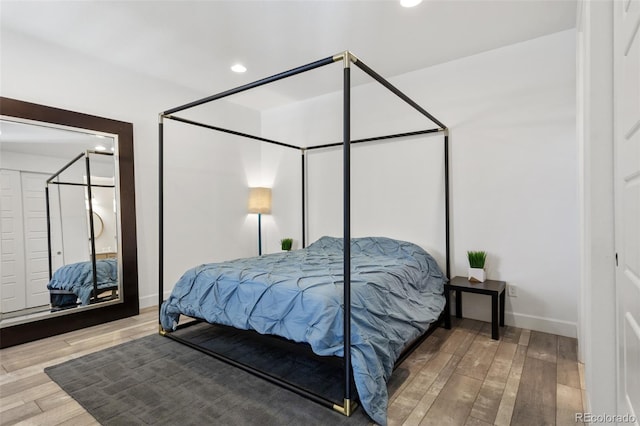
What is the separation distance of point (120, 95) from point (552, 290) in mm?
4501

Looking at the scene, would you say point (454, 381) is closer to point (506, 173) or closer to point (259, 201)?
point (506, 173)

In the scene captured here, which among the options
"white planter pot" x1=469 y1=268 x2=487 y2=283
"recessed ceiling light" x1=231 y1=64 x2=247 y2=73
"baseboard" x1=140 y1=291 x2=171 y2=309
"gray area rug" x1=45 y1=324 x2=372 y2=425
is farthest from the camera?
"baseboard" x1=140 y1=291 x2=171 y2=309

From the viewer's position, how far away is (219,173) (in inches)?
173

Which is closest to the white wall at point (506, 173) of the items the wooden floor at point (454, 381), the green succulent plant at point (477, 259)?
the green succulent plant at point (477, 259)

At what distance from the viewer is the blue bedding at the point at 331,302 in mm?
1813

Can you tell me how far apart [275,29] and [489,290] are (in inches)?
109

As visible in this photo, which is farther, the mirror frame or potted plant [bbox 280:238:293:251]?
potted plant [bbox 280:238:293:251]

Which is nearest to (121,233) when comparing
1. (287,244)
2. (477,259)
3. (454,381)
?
(287,244)

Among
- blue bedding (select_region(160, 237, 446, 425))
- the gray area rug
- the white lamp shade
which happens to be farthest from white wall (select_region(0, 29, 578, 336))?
the gray area rug

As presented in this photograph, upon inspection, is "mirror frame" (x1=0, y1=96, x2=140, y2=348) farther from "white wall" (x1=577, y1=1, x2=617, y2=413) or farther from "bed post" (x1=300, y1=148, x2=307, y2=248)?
"white wall" (x1=577, y1=1, x2=617, y2=413)

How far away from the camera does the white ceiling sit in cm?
243

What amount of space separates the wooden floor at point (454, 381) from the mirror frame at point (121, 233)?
0.12 meters

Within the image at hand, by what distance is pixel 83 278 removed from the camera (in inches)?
125

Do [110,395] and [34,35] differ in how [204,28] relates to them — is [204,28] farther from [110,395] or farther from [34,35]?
[110,395]
